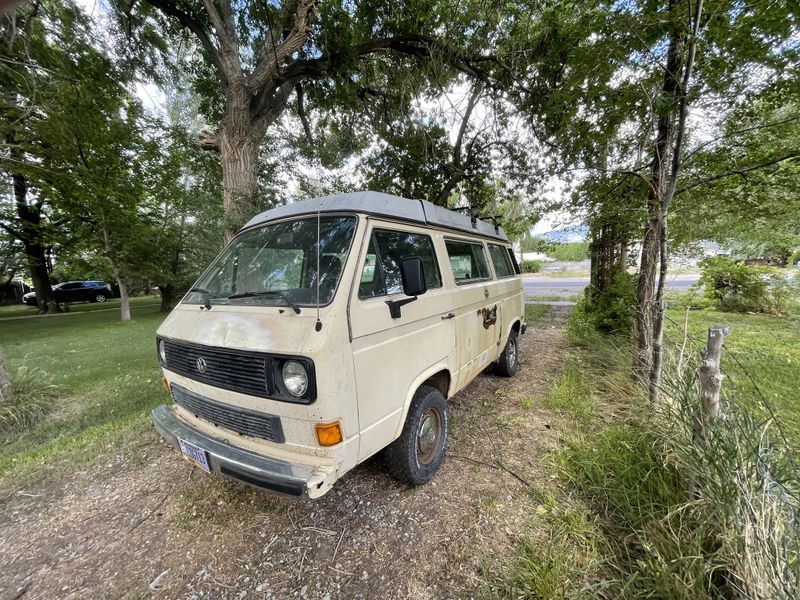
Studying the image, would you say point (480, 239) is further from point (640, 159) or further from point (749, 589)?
point (749, 589)

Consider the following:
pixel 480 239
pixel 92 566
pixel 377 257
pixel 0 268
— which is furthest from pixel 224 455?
pixel 0 268

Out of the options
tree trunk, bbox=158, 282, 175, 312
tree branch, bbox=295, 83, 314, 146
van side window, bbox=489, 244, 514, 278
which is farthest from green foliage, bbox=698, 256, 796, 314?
tree trunk, bbox=158, 282, 175, 312

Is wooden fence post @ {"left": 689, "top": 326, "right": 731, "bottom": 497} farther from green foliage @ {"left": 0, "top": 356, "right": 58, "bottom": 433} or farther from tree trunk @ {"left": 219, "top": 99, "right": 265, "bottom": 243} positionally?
green foliage @ {"left": 0, "top": 356, "right": 58, "bottom": 433}

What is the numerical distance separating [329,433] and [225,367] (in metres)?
0.83

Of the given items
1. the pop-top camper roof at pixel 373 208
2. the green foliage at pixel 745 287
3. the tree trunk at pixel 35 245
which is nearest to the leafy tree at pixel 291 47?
the pop-top camper roof at pixel 373 208

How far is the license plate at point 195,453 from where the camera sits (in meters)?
1.99

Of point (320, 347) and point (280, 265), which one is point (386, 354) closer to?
point (320, 347)

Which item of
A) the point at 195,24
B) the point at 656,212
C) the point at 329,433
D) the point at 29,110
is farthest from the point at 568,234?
the point at 195,24

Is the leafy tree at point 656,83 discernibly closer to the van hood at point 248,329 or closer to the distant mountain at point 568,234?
the distant mountain at point 568,234

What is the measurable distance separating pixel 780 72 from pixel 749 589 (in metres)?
3.92

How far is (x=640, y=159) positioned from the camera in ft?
11.9

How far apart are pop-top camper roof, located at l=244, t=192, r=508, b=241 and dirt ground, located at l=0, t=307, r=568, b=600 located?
2307 millimetres

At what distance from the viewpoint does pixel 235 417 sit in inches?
80.3

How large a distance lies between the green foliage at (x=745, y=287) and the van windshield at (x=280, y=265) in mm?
9411
